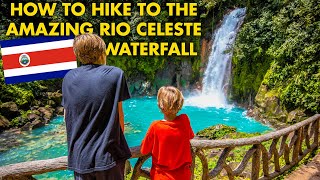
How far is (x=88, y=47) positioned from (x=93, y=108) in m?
0.40

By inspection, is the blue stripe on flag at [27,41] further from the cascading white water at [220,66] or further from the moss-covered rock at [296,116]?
the cascading white water at [220,66]

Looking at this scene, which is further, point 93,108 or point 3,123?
point 3,123

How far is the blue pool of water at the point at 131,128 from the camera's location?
1130cm

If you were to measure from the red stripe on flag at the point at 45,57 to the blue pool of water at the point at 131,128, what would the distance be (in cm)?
608

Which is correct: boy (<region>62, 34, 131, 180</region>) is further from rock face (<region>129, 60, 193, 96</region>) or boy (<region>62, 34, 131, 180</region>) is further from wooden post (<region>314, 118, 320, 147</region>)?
rock face (<region>129, 60, 193, 96</region>)

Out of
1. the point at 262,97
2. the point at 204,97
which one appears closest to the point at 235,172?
the point at 262,97

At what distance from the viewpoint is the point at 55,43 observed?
11.7ft

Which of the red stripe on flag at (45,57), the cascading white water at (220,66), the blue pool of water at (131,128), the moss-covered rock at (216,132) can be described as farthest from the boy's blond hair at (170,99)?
the cascading white water at (220,66)

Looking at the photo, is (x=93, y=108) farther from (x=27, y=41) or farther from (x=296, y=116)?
(x=296, y=116)

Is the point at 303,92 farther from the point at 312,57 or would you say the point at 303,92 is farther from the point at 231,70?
the point at 231,70

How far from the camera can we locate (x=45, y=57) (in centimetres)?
354

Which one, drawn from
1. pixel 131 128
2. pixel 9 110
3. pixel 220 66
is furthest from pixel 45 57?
pixel 220 66

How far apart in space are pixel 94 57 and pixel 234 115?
1584cm

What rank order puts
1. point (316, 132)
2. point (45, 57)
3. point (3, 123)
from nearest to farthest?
point (45, 57), point (316, 132), point (3, 123)
